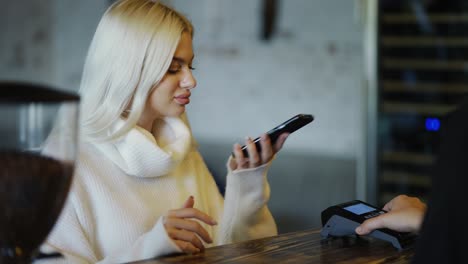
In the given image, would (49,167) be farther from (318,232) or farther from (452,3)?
(452,3)

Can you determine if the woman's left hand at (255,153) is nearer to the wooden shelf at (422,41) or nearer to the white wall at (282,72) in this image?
the white wall at (282,72)

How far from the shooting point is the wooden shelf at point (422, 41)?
4.21 metres

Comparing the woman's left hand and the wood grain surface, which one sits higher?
the woman's left hand

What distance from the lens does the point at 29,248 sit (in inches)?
41.4

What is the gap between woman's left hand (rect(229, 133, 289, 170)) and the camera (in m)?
1.80

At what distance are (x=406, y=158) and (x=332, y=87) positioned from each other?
61cm

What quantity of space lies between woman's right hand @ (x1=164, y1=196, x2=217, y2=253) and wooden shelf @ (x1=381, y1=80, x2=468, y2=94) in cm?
297

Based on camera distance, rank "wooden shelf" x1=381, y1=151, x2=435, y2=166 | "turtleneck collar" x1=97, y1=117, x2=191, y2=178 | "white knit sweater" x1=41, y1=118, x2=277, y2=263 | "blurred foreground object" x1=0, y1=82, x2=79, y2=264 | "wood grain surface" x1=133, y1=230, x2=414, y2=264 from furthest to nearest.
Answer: "wooden shelf" x1=381, y1=151, x2=435, y2=166 < "turtleneck collar" x1=97, y1=117, x2=191, y2=178 < "white knit sweater" x1=41, y1=118, x2=277, y2=263 < "wood grain surface" x1=133, y1=230, x2=414, y2=264 < "blurred foreground object" x1=0, y1=82, x2=79, y2=264

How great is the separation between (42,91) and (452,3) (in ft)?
11.6

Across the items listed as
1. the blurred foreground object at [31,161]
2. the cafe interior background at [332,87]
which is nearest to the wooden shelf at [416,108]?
the cafe interior background at [332,87]

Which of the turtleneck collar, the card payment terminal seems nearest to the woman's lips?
the turtleneck collar

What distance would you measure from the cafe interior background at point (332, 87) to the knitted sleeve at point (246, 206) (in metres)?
2.03

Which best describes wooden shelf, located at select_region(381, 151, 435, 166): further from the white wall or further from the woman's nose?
the woman's nose

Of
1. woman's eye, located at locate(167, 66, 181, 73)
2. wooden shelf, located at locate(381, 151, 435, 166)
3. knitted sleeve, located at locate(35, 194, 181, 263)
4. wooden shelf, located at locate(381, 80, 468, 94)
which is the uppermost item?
woman's eye, located at locate(167, 66, 181, 73)
